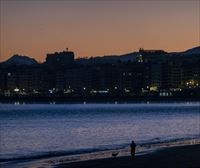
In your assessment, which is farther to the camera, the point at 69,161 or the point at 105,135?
the point at 105,135

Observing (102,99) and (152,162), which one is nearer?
(152,162)

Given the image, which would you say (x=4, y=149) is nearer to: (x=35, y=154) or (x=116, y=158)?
(x=35, y=154)

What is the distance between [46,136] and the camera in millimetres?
52062

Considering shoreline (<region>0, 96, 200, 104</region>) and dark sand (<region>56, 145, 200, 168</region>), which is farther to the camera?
shoreline (<region>0, 96, 200, 104</region>)

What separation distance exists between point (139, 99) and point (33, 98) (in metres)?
30.9

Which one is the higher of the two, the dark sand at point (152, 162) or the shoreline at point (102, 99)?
the shoreline at point (102, 99)

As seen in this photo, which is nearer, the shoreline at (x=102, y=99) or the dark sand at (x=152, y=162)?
the dark sand at (x=152, y=162)

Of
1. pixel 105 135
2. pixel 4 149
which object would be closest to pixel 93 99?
pixel 105 135

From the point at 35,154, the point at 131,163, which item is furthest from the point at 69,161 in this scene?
the point at 35,154

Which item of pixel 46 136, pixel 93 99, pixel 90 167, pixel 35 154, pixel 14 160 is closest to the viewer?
pixel 90 167

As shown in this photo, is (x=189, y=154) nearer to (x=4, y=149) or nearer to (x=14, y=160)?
(x=14, y=160)

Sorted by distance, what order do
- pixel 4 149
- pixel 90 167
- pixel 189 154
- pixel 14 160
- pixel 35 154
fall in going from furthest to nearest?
pixel 4 149 → pixel 35 154 → pixel 14 160 → pixel 189 154 → pixel 90 167

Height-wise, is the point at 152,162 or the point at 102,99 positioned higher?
the point at 102,99

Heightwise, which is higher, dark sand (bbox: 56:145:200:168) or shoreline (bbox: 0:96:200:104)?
shoreline (bbox: 0:96:200:104)
